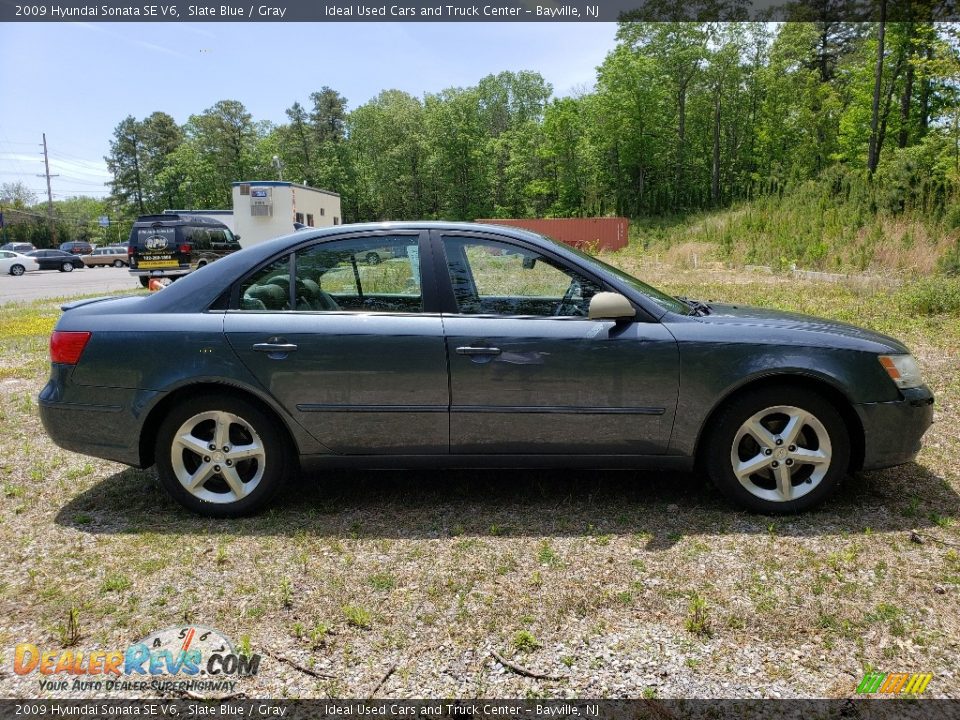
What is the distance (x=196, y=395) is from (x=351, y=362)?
0.88 m

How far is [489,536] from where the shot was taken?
11.0ft

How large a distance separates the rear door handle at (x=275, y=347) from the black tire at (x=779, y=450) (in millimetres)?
2268

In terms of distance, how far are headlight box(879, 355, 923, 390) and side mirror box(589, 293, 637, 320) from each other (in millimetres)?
1388

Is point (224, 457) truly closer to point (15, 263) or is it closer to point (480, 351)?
point (480, 351)

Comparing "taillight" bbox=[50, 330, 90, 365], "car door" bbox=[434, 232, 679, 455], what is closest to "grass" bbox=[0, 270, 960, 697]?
"car door" bbox=[434, 232, 679, 455]

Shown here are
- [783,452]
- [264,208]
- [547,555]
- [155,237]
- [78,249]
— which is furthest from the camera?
[78,249]

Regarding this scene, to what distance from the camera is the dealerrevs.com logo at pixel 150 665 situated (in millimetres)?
2301

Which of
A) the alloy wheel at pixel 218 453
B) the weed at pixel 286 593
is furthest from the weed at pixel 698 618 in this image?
the alloy wheel at pixel 218 453

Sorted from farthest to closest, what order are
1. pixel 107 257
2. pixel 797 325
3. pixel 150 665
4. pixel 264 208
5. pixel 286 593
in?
1. pixel 107 257
2. pixel 264 208
3. pixel 797 325
4. pixel 286 593
5. pixel 150 665

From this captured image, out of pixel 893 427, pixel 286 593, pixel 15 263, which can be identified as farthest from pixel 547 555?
pixel 15 263

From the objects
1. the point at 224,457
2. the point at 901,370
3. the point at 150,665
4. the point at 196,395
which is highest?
the point at 901,370

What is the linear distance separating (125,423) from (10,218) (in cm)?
8330

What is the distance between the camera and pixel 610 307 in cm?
333

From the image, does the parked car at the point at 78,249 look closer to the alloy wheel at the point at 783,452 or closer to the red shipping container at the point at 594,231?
the red shipping container at the point at 594,231
